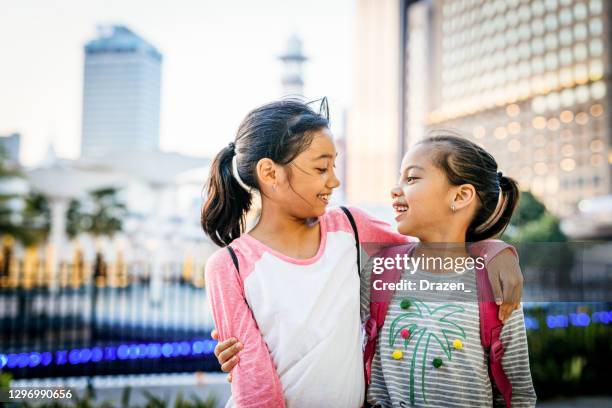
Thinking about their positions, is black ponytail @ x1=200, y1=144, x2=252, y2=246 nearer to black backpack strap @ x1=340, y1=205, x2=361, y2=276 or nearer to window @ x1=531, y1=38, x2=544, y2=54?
black backpack strap @ x1=340, y1=205, x2=361, y2=276

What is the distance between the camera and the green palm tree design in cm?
121

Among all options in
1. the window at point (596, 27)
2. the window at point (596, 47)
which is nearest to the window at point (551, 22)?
the window at point (596, 27)

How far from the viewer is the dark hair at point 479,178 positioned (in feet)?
4.25

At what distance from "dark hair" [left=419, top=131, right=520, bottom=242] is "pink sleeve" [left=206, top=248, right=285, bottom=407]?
0.50m

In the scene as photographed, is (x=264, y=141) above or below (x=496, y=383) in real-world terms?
above

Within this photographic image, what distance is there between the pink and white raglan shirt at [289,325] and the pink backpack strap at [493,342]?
0.42 feet

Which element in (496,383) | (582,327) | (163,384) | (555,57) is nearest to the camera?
(496,383)

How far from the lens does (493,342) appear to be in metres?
1.19

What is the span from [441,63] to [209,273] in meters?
71.6

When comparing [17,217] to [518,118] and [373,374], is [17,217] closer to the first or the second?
[373,374]

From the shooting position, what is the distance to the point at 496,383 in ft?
3.93

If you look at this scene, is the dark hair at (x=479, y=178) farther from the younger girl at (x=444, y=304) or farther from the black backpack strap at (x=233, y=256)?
the black backpack strap at (x=233, y=256)

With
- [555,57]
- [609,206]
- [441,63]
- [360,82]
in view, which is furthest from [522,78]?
[609,206]

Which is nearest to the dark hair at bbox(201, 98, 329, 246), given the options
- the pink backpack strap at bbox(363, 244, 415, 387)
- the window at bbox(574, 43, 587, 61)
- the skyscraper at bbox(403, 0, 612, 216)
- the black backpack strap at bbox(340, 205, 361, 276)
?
the black backpack strap at bbox(340, 205, 361, 276)
